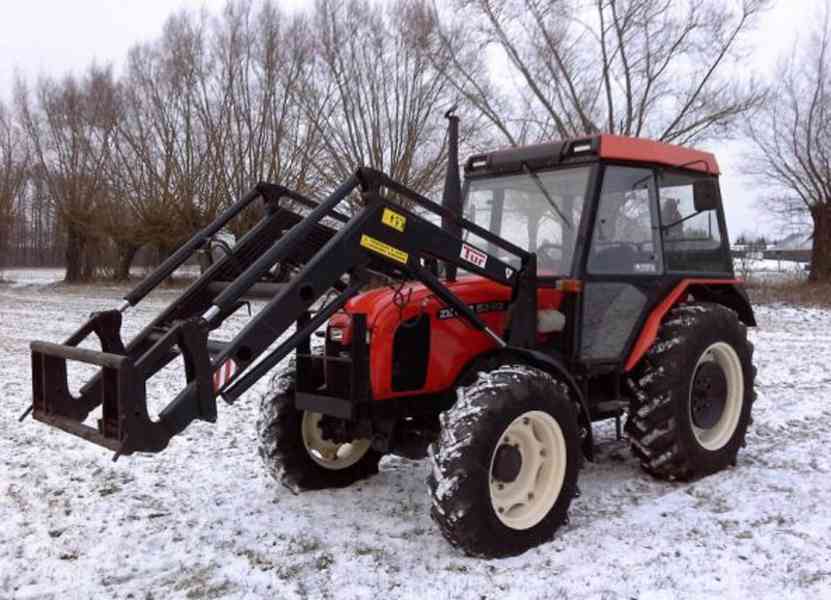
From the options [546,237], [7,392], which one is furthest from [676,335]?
[7,392]

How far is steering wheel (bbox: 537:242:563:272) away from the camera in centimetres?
486

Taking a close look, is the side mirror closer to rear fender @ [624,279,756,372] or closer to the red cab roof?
the red cab roof

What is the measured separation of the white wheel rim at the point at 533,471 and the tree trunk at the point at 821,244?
20.8 metres

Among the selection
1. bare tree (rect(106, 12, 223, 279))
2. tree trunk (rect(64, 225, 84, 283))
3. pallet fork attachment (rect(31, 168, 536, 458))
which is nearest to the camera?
pallet fork attachment (rect(31, 168, 536, 458))

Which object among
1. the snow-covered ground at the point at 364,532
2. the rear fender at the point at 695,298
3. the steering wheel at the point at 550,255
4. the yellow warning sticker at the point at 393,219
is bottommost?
the snow-covered ground at the point at 364,532

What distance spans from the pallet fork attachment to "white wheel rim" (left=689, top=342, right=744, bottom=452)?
5.06 ft

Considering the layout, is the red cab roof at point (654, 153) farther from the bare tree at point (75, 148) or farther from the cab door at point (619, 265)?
the bare tree at point (75, 148)

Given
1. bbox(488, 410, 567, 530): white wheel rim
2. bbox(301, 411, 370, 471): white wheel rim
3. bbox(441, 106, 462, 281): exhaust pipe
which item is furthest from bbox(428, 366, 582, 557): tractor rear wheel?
bbox(301, 411, 370, 471): white wheel rim

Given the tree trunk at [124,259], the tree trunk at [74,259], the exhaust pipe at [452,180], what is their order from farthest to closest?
the tree trunk at [74,259] → the tree trunk at [124,259] → the exhaust pipe at [452,180]

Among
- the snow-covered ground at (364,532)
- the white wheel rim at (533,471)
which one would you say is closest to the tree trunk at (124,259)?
the snow-covered ground at (364,532)

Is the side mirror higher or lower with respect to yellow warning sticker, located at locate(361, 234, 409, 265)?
higher

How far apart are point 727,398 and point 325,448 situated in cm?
276

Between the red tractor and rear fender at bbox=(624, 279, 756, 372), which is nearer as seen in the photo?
the red tractor

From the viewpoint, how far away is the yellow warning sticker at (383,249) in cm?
387
